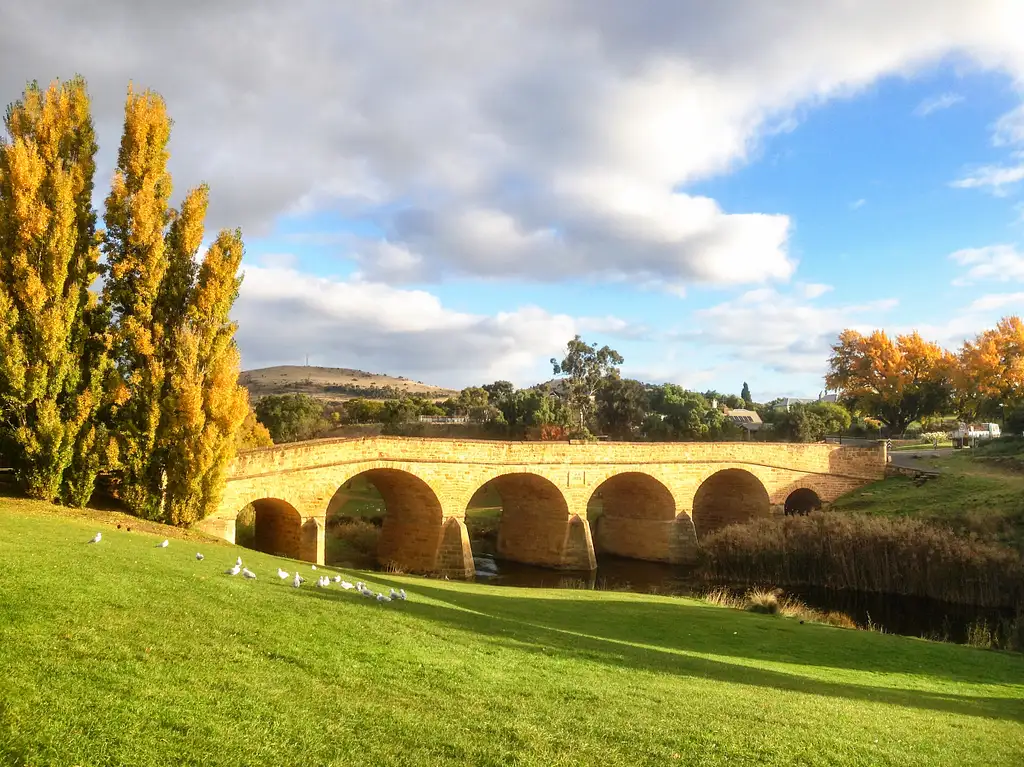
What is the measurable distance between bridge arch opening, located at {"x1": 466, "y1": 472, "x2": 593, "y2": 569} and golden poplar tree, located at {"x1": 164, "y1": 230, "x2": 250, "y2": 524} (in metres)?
13.4

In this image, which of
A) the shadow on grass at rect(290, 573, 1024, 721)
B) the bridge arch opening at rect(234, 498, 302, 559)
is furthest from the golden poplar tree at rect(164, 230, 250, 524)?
the shadow on grass at rect(290, 573, 1024, 721)

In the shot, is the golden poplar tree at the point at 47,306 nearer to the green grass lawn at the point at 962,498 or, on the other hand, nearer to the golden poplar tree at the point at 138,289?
the golden poplar tree at the point at 138,289

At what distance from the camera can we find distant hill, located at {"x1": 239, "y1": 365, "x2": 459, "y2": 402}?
94.9 m

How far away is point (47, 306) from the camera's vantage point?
16.7m

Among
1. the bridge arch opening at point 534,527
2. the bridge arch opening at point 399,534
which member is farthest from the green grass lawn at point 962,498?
the bridge arch opening at point 399,534

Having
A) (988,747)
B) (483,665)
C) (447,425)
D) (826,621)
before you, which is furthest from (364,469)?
(447,425)

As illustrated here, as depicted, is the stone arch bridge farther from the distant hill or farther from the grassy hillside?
the distant hill

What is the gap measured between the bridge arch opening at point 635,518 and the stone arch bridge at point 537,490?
64 millimetres

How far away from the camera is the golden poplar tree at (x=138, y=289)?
18000 millimetres

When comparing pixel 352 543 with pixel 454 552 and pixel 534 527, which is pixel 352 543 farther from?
pixel 534 527

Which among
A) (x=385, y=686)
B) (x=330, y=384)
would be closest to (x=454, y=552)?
(x=385, y=686)

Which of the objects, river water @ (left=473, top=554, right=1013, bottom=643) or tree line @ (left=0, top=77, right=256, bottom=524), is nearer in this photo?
tree line @ (left=0, top=77, right=256, bottom=524)

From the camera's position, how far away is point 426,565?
2720cm

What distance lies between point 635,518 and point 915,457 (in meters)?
19.5
